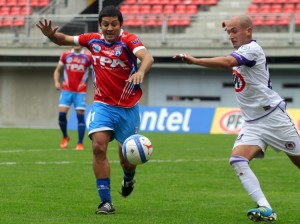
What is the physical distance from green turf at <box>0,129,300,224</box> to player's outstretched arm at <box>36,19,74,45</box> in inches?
71.7

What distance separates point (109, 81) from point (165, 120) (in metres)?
20.6

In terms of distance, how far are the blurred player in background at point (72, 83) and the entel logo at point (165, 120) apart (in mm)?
9884

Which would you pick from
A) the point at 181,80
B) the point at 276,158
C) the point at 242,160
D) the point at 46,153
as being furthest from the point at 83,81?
the point at 181,80

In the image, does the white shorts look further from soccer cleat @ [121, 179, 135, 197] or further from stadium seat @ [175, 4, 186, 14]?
stadium seat @ [175, 4, 186, 14]

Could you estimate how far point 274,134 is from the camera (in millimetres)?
8914

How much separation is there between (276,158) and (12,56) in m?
18.9

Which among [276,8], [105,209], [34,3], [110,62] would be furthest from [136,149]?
[34,3]

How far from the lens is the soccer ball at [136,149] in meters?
9.48

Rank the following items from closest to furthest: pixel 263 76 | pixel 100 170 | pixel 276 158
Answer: pixel 263 76 → pixel 100 170 → pixel 276 158

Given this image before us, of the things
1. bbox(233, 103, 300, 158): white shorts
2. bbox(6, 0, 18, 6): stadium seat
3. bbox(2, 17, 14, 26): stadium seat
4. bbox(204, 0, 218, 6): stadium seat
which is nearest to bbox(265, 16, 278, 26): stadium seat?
bbox(204, 0, 218, 6): stadium seat

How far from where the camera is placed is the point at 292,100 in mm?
32312

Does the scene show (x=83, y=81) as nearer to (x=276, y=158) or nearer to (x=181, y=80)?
(x=276, y=158)

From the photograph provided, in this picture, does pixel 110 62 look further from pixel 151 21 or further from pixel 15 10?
pixel 15 10

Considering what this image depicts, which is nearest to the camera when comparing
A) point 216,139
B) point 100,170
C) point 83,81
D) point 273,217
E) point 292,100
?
point 273,217
